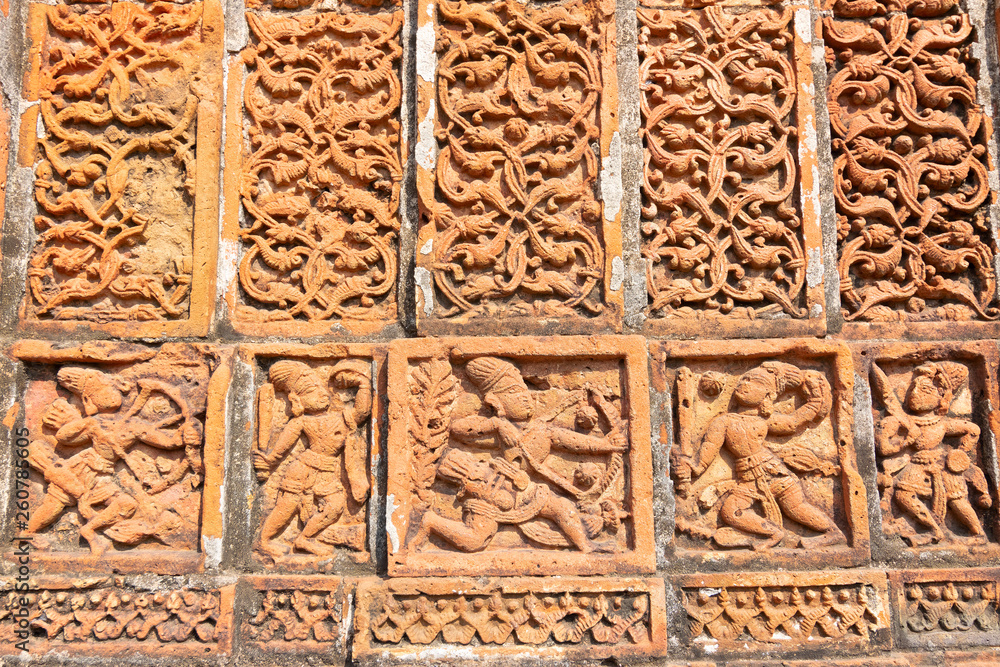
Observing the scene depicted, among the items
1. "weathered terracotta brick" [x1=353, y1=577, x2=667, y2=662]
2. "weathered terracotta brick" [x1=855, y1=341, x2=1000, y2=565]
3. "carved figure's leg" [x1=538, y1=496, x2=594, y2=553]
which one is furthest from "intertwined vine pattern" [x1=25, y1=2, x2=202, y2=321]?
"weathered terracotta brick" [x1=855, y1=341, x2=1000, y2=565]

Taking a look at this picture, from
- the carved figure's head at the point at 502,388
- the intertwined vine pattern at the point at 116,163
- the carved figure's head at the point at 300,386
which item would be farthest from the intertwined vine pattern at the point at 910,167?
the intertwined vine pattern at the point at 116,163

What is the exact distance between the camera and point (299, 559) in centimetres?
303

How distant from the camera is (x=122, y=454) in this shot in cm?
310

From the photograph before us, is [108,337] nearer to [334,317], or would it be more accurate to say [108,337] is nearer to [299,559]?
[334,317]

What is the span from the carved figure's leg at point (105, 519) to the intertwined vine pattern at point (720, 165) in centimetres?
285

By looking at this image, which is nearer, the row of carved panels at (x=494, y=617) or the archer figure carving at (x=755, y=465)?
the row of carved panels at (x=494, y=617)

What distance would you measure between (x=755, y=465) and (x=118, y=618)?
10.6 ft

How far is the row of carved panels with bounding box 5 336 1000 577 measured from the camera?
3.01 m

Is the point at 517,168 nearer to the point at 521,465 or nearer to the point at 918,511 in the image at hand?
the point at 521,465

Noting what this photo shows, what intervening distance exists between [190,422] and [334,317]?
2.93 ft

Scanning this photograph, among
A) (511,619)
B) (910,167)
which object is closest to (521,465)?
(511,619)

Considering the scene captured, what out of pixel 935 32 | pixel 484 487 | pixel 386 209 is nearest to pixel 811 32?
pixel 935 32

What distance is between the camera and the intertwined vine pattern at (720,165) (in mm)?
3195

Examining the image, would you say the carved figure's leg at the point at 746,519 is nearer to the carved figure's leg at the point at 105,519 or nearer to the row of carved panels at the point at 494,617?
the row of carved panels at the point at 494,617
